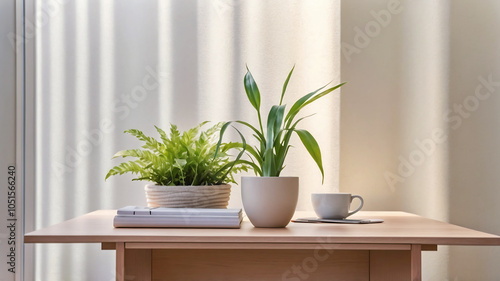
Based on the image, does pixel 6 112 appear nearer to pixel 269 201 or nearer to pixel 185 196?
pixel 185 196

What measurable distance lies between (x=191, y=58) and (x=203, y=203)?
63 centimetres

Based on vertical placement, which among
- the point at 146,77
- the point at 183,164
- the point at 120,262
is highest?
the point at 146,77

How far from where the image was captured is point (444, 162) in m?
1.87

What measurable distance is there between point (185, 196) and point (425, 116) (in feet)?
2.94

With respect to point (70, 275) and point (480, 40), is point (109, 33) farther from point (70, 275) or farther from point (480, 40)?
point (480, 40)

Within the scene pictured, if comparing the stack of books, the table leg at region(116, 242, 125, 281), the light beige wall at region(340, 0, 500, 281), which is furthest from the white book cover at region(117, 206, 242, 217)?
the light beige wall at region(340, 0, 500, 281)

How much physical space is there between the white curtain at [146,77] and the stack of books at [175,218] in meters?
0.66

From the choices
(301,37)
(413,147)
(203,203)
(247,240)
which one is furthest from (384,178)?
(247,240)

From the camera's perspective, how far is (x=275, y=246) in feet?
3.49

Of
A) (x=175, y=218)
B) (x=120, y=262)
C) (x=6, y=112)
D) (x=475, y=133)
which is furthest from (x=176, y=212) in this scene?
(x=475, y=133)

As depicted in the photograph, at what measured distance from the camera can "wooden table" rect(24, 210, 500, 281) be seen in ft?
3.47

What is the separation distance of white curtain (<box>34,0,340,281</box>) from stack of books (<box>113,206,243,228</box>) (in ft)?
2.17

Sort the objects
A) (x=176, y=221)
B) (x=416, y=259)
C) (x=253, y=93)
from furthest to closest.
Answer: (x=253, y=93)
(x=176, y=221)
(x=416, y=259)

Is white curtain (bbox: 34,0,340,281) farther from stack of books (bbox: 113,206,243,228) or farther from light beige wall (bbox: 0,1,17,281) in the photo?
stack of books (bbox: 113,206,243,228)
